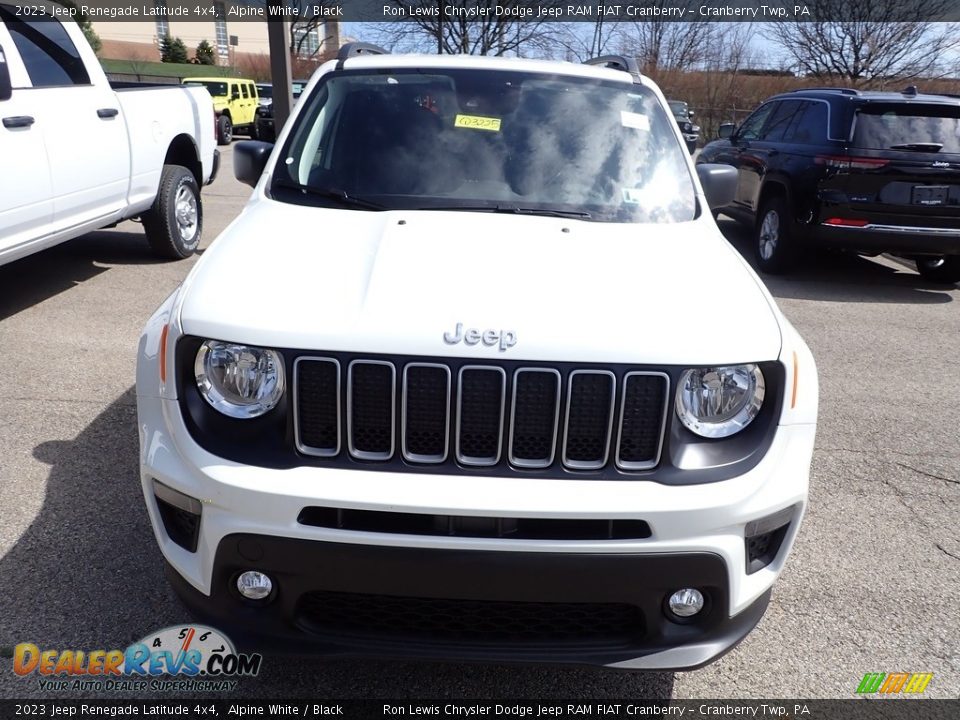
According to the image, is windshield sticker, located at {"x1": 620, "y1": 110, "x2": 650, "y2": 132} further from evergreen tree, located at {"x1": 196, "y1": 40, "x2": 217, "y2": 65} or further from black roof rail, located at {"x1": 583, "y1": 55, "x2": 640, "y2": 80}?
evergreen tree, located at {"x1": 196, "y1": 40, "x2": 217, "y2": 65}

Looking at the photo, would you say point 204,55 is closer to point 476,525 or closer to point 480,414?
point 480,414

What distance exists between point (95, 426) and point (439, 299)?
2718 millimetres

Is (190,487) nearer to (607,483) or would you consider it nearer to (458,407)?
(458,407)

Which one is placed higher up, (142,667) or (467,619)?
(467,619)

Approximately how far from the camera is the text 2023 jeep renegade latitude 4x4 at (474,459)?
80.4 inches

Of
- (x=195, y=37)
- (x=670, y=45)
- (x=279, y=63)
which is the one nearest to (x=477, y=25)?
(x=670, y=45)

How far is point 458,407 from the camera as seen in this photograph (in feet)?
6.89

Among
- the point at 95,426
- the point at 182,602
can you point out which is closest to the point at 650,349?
the point at 182,602

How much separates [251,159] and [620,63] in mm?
2003

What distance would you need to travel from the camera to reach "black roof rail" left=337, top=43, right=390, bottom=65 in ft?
13.6

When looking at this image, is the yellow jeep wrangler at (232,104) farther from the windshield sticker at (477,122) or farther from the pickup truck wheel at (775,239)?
the windshield sticker at (477,122)

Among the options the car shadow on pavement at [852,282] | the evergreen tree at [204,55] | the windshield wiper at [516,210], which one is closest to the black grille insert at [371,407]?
the windshield wiper at [516,210]

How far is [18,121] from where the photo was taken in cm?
515

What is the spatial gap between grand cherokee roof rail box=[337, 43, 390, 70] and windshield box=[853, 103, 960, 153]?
5.18 metres
